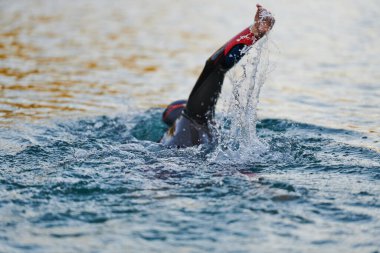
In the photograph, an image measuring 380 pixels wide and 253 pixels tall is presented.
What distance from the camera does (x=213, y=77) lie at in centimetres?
625

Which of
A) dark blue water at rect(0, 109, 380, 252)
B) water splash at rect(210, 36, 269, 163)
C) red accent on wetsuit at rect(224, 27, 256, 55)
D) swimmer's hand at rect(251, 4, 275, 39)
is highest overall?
swimmer's hand at rect(251, 4, 275, 39)

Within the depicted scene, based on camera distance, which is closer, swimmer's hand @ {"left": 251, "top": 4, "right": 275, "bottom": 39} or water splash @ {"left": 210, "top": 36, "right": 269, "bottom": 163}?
swimmer's hand @ {"left": 251, "top": 4, "right": 275, "bottom": 39}

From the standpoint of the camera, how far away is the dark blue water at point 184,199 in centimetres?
419

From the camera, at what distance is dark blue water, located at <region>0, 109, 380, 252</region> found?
4.19 m

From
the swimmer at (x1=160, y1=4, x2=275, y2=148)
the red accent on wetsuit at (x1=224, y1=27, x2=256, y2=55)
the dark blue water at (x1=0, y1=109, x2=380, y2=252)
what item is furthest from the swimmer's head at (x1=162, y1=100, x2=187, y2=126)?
the red accent on wetsuit at (x1=224, y1=27, x2=256, y2=55)

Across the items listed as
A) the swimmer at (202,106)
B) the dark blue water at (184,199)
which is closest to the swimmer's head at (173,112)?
the swimmer at (202,106)

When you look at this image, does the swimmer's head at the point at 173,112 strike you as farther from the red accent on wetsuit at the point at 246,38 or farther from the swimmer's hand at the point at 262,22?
the swimmer's hand at the point at 262,22

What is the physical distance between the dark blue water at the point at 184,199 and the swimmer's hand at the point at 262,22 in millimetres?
1263

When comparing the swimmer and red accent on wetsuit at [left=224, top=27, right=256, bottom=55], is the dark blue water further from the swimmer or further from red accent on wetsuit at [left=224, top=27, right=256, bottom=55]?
red accent on wetsuit at [left=224, top=27, right=256, bottom=55]

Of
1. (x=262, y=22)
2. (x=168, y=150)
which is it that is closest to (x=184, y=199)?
(x=168, y=150)

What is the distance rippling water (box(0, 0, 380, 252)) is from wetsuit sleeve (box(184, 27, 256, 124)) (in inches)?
11.9

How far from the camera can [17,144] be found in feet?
22.7

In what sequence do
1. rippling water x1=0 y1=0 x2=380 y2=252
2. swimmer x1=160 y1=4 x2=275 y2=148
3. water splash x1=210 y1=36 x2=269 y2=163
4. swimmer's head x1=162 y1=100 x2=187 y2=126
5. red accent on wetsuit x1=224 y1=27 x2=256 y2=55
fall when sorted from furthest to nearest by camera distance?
swimmer's head x1=162 y1=100 x2=187 y2=126
water splash x1=210 y1=36 x2=269 y2=163
swimmer x1=160 y1=4 x2=275 y2=148
red accent on wetsuit x1=224 y1=27 x2=256 y2=55
rippling water x1=0 y1=0 x2=380 y2=252

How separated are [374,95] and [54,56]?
259 inches
